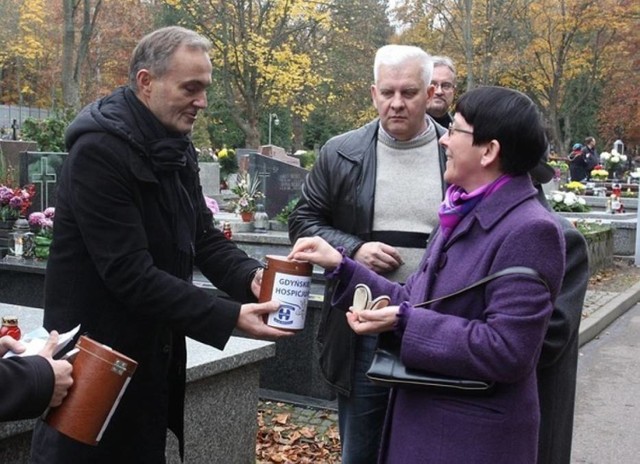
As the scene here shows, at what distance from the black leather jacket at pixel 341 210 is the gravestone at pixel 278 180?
9419 millimetres

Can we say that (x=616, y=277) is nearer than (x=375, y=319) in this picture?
No

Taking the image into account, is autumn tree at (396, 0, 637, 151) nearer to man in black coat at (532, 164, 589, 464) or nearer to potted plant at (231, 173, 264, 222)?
potted plant at (231, 173, 264, 222)

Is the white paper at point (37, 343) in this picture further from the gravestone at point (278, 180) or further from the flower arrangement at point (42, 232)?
the gravestone at point (278, 180)

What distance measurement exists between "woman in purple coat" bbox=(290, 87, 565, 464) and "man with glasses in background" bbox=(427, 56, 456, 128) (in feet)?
5.72

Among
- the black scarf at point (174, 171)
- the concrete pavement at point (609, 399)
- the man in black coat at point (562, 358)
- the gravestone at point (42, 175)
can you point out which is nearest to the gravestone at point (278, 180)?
the gravestone at point (42, 175)

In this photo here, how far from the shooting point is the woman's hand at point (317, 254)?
2.78 m

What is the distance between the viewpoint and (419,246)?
338cm

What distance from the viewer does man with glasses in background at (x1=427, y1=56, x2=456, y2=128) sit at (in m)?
4.32

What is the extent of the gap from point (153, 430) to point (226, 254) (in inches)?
29.4

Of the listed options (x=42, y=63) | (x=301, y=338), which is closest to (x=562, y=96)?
(x=42, y=63)

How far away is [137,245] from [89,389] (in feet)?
1.72

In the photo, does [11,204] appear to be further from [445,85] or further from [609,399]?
[609,399]

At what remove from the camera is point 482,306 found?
7.56 feet

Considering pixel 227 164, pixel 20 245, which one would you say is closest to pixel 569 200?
pixel 20 245
